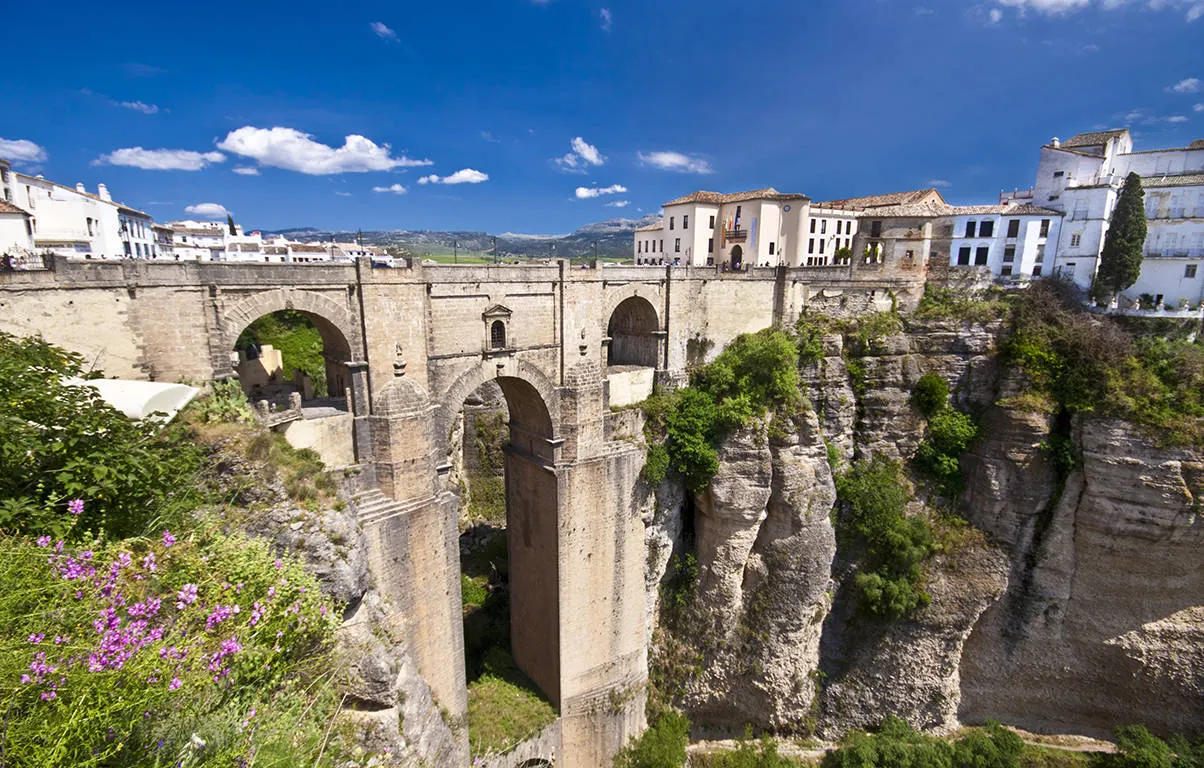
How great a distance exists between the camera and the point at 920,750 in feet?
68.0

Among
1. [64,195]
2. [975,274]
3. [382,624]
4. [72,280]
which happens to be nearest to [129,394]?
[72,280]

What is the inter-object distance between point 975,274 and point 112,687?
28.8m

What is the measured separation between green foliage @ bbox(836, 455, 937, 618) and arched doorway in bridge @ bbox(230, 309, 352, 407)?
1799 cm

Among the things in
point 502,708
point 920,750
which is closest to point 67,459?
point 502,708

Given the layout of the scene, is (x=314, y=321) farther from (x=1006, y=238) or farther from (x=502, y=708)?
(x=1006, y=238)

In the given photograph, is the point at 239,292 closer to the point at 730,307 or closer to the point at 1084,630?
the point at 730,307

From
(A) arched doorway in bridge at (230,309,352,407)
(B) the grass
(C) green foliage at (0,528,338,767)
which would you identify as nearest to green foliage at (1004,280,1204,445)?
(B) the grass

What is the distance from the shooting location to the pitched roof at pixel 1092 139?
2742 centimetres

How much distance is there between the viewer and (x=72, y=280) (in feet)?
36.9

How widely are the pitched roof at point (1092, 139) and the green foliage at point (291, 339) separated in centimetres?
3656

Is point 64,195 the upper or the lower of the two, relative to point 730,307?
upper

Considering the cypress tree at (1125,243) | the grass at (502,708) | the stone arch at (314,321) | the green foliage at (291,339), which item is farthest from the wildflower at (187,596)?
the cypress tree at (1125,243)

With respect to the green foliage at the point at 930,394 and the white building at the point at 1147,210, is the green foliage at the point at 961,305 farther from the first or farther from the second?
the white building at the point at 1147,210

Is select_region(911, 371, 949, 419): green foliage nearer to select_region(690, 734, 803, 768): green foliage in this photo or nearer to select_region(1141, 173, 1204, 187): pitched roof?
select_region(690, 734, 803, 768): green foliage
